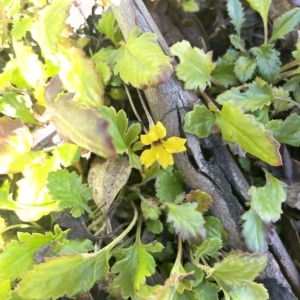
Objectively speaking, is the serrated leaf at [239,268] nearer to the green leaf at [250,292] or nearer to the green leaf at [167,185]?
the green leaf at [250,292]

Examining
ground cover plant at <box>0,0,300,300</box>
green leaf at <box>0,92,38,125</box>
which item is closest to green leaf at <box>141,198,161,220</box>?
ground cover plant at <box>0,0,300,300</box>

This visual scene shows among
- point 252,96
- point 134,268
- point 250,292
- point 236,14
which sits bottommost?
point 250,292

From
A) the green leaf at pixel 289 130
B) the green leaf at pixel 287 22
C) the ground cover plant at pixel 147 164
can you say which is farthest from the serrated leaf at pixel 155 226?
the green leaf at pixel 287 22

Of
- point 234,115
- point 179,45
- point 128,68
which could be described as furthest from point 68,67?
point 234,115

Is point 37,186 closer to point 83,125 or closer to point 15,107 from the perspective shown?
point 15,107

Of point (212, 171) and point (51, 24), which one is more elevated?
point (51, 24)

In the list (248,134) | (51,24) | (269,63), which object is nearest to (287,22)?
(269,63)
